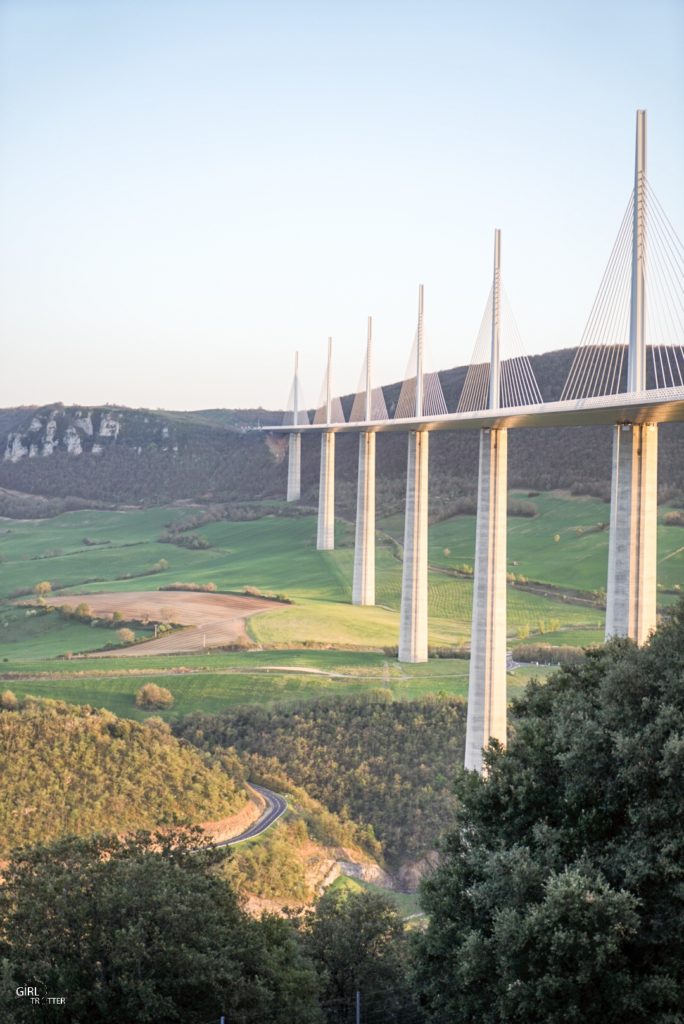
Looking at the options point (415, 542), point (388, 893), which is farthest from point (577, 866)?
point (415, 542)

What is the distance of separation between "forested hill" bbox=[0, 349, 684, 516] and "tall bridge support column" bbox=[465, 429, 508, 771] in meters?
64.5

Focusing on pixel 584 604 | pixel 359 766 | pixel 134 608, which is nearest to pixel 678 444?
pixel 584 604

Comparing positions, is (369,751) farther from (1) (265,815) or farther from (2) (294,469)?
(2) (294,469)

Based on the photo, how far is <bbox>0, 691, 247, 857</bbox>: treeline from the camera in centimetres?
3177

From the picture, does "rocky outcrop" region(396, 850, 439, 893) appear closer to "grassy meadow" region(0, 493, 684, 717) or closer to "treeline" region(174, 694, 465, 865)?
"treeline" region(174, 694, 465, 865)

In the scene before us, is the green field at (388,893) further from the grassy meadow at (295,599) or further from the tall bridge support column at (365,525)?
the tall bridge support column at (365,525)

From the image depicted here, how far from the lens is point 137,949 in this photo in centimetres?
1627

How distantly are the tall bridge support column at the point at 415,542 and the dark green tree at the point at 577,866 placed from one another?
30.8 meters

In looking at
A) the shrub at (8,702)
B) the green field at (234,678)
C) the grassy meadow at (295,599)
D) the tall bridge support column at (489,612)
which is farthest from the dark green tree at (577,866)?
the grassy meadow at (295,599)

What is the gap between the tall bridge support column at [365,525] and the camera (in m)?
64.8

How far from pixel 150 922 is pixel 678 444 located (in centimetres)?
9416

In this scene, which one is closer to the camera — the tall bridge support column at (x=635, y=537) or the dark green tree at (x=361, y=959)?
the dark green tree at (x=361, y=959)

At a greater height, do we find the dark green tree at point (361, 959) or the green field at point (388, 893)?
the dark green tree at point (361, 959)

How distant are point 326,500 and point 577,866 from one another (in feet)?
235
